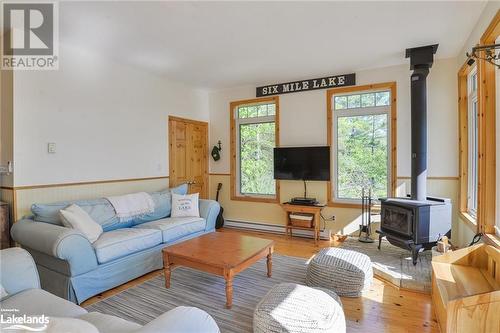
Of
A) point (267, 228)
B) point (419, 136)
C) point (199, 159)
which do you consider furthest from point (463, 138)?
point (199, 159)

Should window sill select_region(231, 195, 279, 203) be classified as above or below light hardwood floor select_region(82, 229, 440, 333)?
above

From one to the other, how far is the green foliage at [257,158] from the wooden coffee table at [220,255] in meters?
2.16

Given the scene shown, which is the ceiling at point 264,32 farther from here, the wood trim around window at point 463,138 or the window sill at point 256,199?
the window sill at point 256,199

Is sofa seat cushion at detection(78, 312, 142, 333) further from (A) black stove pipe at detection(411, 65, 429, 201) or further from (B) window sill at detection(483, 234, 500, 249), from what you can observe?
(A) black stove pipe at detection(411, 65, 429, 201)

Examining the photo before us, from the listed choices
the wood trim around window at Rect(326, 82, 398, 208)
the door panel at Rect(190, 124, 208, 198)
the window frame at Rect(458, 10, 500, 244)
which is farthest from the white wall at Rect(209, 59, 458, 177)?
the door panel at Rect(190, 124, 208, 198)

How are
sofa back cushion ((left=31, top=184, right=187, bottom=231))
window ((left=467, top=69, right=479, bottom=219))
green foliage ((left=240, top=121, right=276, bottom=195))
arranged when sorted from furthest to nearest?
green foliage ((left=240, top=121, right=276, bottom=195))
window ((left=467, top=69, right=479, bottom=219))
sofa back cushion ((left=31, top=184, right=187, bottom=231))

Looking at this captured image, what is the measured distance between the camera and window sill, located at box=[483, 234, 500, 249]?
2250mm

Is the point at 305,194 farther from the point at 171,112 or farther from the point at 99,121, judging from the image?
the point at 99,121

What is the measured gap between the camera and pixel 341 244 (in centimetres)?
404

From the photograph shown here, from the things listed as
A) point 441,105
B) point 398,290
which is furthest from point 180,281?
point 441,105

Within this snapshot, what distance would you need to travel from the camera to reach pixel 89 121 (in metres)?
3.62

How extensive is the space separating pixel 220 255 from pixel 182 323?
1519 millimetres

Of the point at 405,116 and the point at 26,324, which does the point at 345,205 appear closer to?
the point at 405,116

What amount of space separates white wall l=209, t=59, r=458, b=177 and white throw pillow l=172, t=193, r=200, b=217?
197 centimetres
